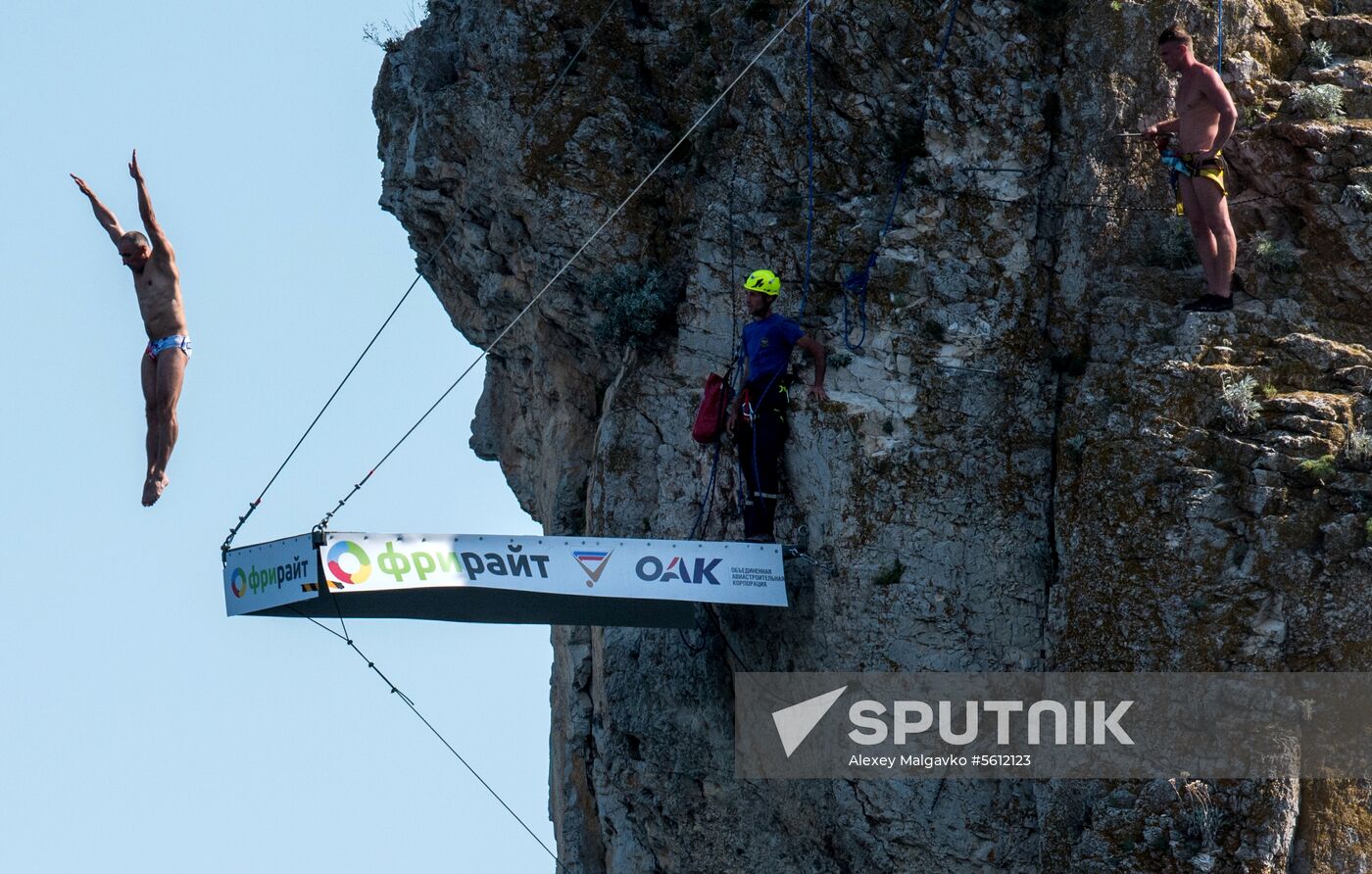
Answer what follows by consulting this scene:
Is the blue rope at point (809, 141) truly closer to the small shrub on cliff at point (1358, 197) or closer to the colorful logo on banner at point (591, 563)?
the colorful logo on banner at point (591, 563)

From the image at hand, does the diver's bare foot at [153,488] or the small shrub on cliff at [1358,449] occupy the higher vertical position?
the diver's bare foot at [153,488]

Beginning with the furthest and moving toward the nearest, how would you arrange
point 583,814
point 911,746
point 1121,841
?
point 583,814
point 911,746
point 1121,841

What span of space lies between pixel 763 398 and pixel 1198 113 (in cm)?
404

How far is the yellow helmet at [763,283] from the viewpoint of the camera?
709 inches

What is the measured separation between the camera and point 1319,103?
1758cm

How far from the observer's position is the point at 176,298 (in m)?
17.4

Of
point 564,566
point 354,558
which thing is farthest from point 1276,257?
point 354,558

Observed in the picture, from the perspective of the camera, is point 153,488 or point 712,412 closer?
point 153,488

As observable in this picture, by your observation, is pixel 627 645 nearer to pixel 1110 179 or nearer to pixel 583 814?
pixel 583 814

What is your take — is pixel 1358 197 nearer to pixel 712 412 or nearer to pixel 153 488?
pixel 712 412

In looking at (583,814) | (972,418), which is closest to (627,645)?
(583,814)

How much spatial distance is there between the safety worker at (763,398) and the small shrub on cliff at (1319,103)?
14.0ft

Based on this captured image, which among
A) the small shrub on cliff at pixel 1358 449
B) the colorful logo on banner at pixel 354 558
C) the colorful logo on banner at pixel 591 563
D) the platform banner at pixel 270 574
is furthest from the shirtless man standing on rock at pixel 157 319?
the small shrub on cliff at pixel 1358 449

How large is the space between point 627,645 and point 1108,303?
5.17 m
